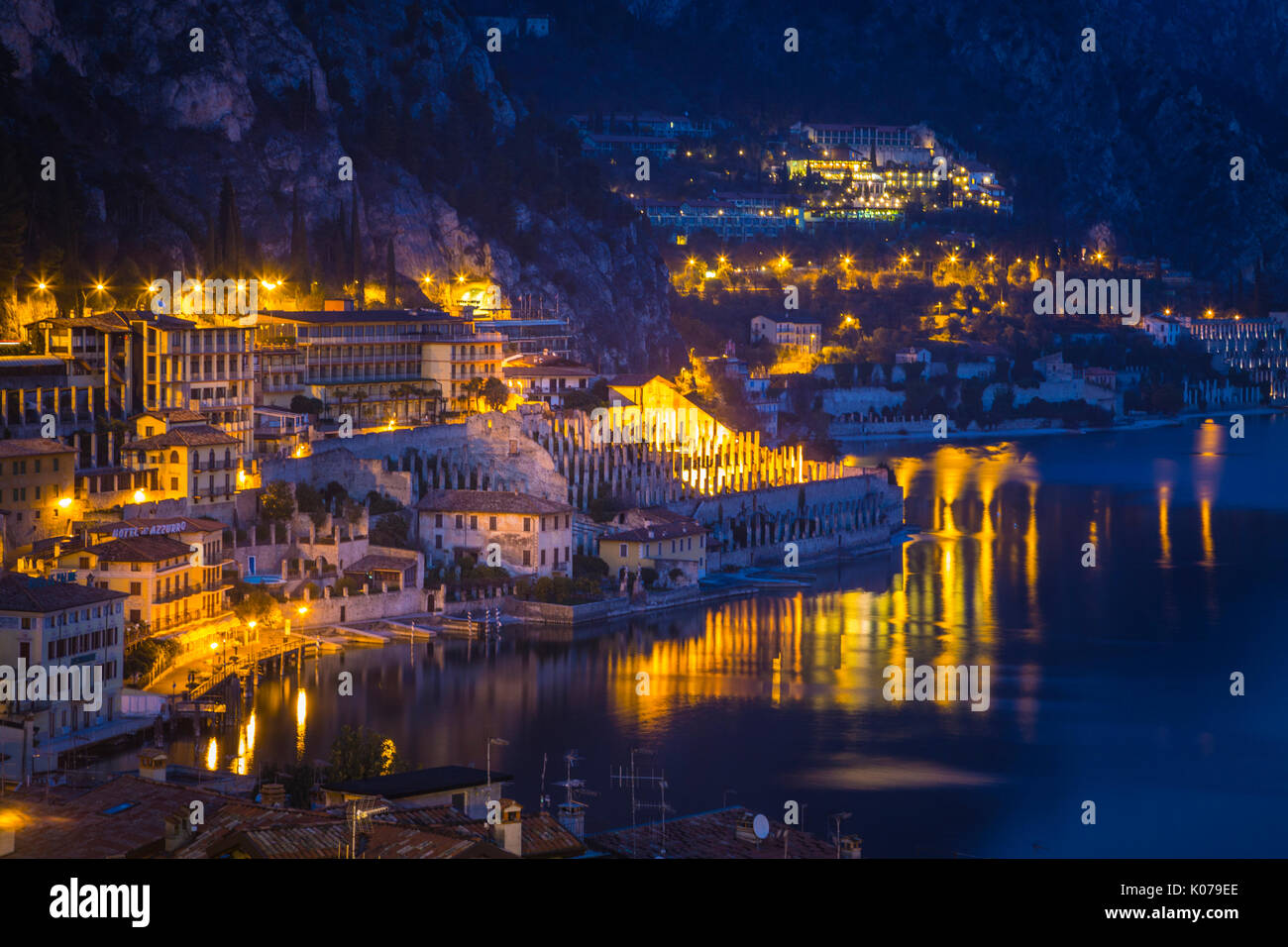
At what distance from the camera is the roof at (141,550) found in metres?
37.3

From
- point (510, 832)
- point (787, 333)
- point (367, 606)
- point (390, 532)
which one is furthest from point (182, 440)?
point (787, 333)

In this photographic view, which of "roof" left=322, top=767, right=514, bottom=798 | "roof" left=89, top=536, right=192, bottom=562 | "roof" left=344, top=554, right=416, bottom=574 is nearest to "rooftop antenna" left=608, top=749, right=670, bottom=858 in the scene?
"roof" left=322, top=767, right=514, bottom=798

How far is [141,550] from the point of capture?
37.8 m

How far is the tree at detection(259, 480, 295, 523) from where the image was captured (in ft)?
150

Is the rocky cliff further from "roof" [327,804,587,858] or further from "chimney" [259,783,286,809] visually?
"roof" [327,804,587,858]

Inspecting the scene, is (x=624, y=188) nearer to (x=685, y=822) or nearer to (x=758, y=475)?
(x=758, y=475)

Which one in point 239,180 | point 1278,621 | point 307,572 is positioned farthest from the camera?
point 239,180

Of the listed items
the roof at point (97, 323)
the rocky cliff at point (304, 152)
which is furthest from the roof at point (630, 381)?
the roof at point (97, 323)

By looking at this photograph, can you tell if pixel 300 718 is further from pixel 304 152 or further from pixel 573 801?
pixel 304 152

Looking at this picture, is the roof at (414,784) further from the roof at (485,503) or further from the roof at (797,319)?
the roof at (797,319)

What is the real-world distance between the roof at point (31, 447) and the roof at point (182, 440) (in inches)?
61.4

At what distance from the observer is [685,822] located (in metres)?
21.9
